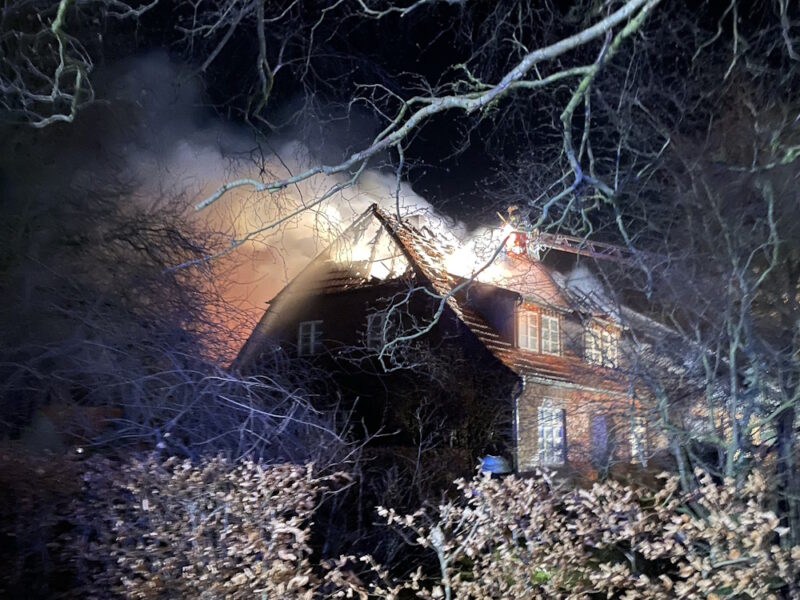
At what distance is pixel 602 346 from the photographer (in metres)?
9.98

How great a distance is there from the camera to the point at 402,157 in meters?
6.41

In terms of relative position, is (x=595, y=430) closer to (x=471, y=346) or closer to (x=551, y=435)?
(x=551, y=435)

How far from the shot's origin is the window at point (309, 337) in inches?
786

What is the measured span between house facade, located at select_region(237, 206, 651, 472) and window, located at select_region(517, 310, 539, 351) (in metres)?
0.04

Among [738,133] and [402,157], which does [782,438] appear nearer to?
[738,133]

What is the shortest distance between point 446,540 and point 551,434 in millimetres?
9654

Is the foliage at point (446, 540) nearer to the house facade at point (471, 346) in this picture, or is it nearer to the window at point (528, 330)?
the house facade at point (471, 346)

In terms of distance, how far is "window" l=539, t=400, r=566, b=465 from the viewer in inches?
441

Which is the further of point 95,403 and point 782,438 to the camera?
point 95,403

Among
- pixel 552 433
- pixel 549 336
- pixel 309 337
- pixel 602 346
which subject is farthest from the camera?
pixel 549 336

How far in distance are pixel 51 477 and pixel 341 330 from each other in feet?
46.6

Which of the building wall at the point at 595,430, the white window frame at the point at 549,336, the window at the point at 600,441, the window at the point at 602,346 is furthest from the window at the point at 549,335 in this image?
the window at the point at 600,441

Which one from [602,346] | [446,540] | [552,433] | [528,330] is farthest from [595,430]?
[528,330]

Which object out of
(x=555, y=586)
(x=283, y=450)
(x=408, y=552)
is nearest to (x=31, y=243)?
(x=283, y=450)
